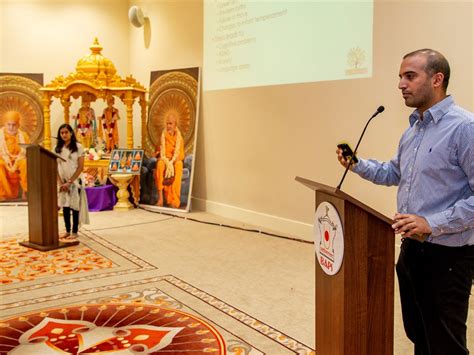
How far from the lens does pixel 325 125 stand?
5.32 meters

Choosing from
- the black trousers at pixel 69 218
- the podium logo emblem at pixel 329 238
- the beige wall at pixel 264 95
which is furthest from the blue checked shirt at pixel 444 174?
the black trousers at pixel 69 218

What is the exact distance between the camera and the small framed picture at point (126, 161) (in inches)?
299

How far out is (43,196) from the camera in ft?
16.1

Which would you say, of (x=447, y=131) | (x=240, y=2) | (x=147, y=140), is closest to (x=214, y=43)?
(x=240, y=2)

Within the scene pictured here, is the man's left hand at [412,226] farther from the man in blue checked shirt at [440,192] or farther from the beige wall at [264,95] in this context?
the beige wall at [264,95]

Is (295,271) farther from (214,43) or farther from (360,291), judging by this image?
(214,43)

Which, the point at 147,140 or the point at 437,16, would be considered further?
the point at 147,140

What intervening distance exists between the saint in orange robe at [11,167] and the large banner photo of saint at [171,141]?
1997 millimetres

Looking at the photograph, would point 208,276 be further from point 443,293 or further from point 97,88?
point 97,88

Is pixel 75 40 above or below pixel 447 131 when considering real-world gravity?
above

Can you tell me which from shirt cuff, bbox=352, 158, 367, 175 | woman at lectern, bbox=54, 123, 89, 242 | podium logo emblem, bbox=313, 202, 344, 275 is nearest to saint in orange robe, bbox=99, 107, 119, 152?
woman at lectern, bbox=54, 123, 89, 242

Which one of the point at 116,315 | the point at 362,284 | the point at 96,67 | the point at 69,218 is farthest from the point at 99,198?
the point at 362,284

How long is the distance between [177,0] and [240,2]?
→ 1947 mm

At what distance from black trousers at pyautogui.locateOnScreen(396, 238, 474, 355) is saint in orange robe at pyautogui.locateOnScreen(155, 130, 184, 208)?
18.5 ft
